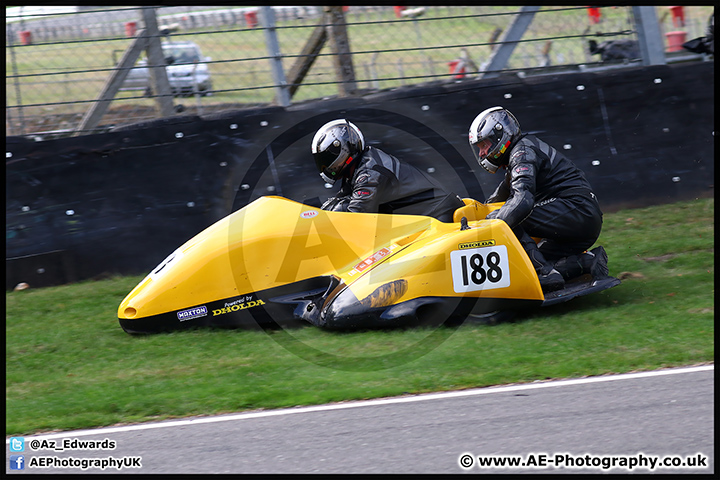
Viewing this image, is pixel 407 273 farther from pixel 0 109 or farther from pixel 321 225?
pixel 0 109

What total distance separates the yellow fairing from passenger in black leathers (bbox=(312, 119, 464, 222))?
297 millimetres

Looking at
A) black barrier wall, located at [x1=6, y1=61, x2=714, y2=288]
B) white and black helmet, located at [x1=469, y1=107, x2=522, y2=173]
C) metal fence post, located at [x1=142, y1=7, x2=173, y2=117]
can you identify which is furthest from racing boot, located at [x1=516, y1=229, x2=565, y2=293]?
metal fence post, located at [x1=142, y1=7, x2=173, y2=117]

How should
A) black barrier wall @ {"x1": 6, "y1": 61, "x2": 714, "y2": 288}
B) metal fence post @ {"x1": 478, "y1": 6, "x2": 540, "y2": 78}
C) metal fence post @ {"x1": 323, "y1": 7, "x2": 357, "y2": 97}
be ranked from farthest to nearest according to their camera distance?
1. metal fence post @ {"x1": 478, "y1": 6, "x2": 540, "y2": 78}
2. metal fence post @ {"x1": 323, "y1": 7, "x2": 357, "y2": 97}
3. black barrier wall @ {"x1": 6, "y1": 61, "x2": 714, "y2": 288}

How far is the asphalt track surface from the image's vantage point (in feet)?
10.7

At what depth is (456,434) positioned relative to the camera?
355 cm

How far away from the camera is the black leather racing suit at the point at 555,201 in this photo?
18.8 feet

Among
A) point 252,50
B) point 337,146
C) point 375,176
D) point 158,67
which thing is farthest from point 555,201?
point 158,67

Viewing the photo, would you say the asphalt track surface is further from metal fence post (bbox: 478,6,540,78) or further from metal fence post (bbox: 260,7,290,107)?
metal fence post (bbox: 478,6,540,78)

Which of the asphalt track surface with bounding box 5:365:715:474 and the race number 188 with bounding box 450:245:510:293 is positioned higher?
the race number 188 with bounding box 450:245:510:293

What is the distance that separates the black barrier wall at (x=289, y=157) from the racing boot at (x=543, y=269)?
2.37 meters

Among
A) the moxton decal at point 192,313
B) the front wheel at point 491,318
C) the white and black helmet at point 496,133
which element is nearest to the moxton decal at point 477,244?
the front wheel at point 491,318

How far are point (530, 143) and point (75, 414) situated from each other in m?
3.86

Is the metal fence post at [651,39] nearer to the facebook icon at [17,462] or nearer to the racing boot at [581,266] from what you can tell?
the racing boot at [581,266]

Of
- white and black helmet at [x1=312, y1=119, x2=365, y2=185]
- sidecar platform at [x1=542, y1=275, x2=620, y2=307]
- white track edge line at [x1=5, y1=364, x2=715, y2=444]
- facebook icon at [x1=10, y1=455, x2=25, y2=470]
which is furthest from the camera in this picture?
white and black helmet at [x1=312, y1=119, x2=365, y2=185]
